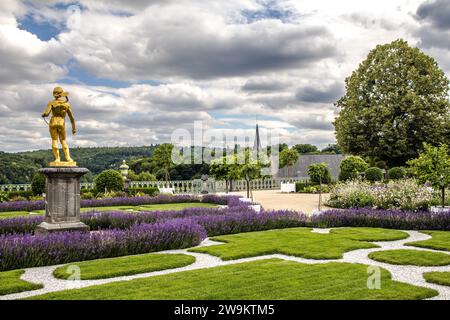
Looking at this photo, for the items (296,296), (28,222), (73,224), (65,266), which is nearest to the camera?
(296,296)

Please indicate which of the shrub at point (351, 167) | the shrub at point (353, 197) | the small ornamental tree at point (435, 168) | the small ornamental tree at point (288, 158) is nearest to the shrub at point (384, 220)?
the small ornamental tree at point (435, 168)

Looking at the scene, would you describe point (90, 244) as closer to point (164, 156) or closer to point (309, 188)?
point (309, 188)

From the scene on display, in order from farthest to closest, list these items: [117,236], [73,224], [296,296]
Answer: [73,224] < [117,236] < [296,296]

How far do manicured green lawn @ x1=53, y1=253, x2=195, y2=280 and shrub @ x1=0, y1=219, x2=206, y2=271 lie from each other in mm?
363

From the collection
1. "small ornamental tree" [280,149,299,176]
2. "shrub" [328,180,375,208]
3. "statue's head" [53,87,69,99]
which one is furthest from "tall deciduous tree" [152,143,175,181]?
"statue's head" [53,87,69,99]

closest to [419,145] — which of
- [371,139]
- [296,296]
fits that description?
[371,139]

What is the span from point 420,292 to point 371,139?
1175 inches

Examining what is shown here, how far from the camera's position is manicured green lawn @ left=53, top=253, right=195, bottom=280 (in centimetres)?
699

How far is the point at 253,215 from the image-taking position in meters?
12.8

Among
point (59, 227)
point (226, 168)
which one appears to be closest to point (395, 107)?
point (226, 168)

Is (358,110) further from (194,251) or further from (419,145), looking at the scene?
(194,251)

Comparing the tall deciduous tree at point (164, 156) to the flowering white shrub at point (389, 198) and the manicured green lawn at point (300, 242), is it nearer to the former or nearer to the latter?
the flowering white shrub at point (389, 198)

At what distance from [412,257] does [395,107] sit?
1083 inches

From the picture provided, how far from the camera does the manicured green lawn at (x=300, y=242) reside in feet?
28.3
